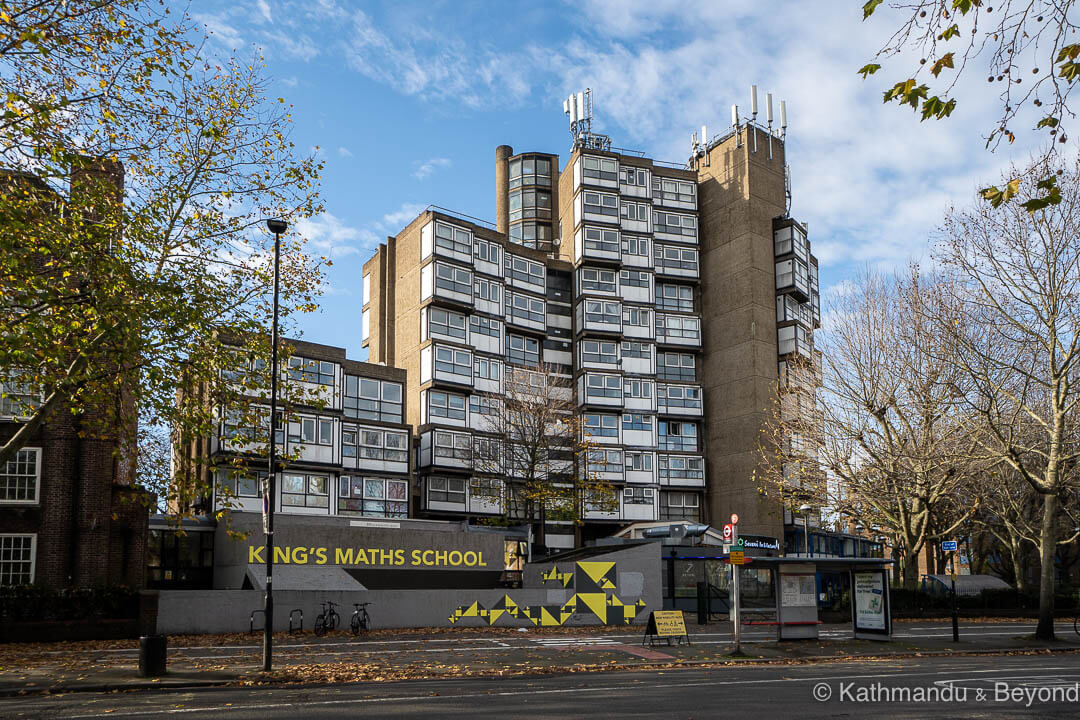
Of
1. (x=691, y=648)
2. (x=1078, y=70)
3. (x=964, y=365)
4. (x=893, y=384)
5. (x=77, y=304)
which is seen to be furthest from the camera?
(x=893, y=384)

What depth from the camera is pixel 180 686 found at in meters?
16.3

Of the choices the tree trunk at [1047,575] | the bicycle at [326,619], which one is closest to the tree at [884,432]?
the tree trunk at [1047,575]

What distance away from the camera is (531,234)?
73188mm

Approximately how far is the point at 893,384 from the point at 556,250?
1532 inches

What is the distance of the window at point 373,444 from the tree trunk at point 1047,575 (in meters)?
35.6

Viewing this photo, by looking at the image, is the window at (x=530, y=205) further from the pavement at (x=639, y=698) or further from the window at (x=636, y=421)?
the pavement at (x=639, y=698)

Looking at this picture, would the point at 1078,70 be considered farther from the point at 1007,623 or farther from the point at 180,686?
the point at 1007,623

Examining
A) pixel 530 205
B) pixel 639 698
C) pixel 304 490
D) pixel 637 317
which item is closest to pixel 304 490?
pixel 304 490

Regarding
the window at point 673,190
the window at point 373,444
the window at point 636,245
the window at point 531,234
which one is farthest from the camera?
the window at point 531,234

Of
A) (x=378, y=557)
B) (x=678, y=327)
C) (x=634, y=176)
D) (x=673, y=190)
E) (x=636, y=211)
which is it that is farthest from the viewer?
(x=673, y=190)

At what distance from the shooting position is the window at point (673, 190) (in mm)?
69438

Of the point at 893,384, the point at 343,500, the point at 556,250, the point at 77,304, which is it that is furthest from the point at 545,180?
the point at 77,304

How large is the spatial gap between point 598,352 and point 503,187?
62.4 feet

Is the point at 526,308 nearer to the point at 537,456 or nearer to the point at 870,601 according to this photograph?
the point at 537,456
